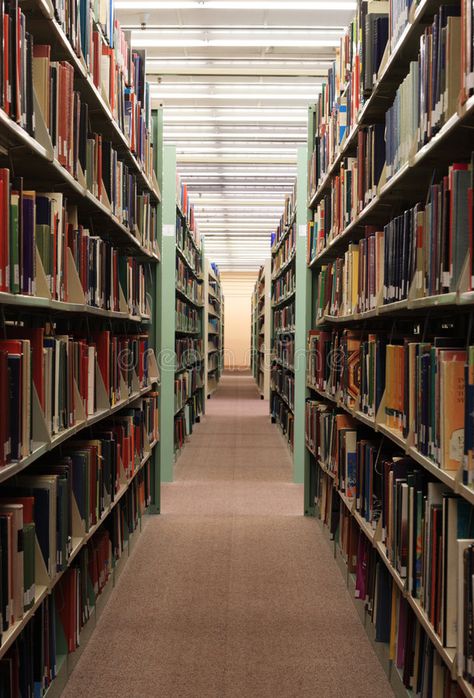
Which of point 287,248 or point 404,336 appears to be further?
point 287,248

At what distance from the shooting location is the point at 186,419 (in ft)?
26.5

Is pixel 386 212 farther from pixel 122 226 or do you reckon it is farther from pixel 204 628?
pixel 204 628

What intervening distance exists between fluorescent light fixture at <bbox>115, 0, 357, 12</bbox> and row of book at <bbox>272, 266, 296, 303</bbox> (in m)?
2.50

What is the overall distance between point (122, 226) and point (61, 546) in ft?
5.43

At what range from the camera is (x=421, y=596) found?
2.03 m

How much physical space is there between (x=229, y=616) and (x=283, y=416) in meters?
5.62

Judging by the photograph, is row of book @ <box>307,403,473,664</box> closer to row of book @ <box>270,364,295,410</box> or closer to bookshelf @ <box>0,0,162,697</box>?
bookshelf @ <box>0,0,162,697</box>

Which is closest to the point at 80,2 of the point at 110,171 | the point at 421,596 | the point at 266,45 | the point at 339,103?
the point at 110,171

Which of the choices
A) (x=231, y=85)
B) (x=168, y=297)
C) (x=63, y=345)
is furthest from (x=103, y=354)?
(x=231, y=85)

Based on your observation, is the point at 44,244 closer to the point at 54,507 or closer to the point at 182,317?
the point at 54,507

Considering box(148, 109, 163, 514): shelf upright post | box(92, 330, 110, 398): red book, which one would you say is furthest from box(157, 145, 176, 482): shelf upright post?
box(92, 330, 110, 398): red book

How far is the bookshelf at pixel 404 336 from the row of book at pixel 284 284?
310 cm

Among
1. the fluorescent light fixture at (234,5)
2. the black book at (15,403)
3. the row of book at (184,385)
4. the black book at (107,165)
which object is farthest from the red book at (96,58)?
the row of book at (184,385)

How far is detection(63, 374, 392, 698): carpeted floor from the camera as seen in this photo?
2.51 meters
